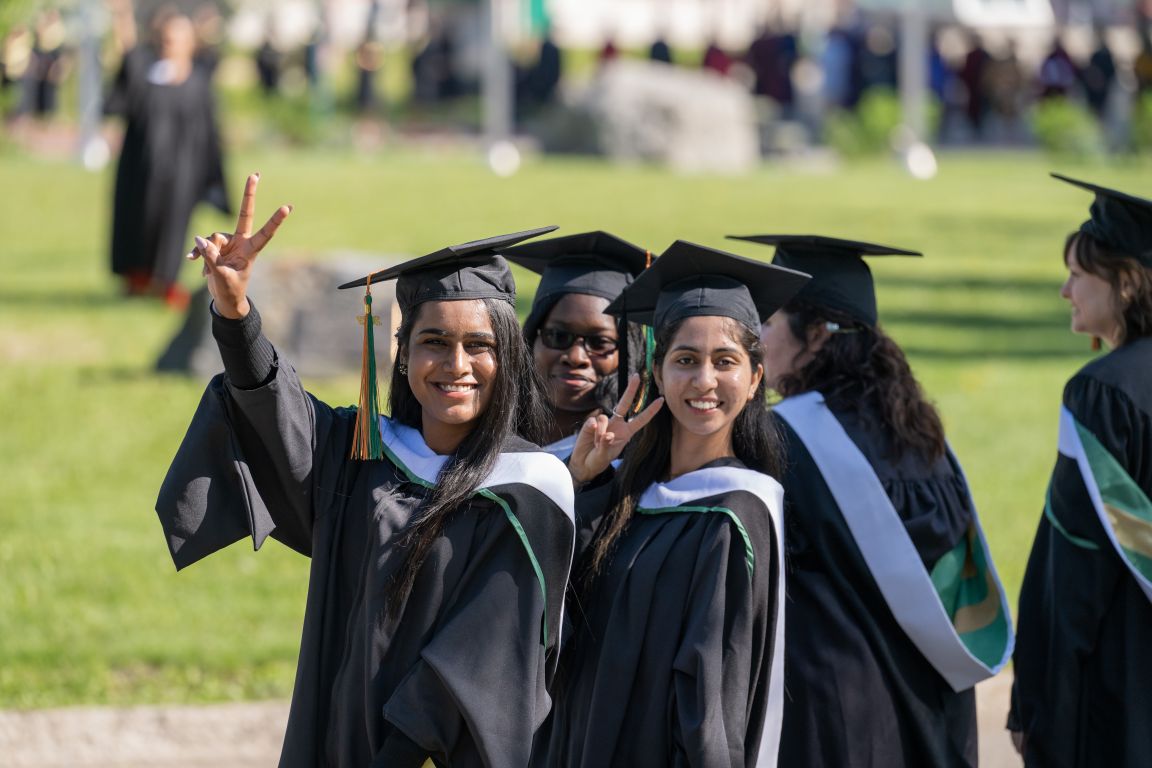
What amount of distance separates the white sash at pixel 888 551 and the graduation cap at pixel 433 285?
0.92m

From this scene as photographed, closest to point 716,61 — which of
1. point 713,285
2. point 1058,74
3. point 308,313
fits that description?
point 1058,74

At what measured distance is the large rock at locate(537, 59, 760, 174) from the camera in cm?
2608

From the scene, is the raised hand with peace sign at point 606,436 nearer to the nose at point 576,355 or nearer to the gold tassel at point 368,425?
the gold tassel at point 368,425

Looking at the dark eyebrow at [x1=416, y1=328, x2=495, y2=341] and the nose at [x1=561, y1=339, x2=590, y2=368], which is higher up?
the dark eyebrow at [x1=416, y1=328, x2=495, y2=341]

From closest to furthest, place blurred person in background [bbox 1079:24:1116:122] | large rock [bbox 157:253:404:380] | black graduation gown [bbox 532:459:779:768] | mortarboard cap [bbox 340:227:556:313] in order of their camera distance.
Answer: black graduation gown [bbox 532:459:779:768] → mortarboard cap [bbox 340:227:556:313] → large rock [bbox 157:253:404:380] → blurred person in background [bbox 1079:24:1116:122]

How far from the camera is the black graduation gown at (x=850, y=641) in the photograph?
4.09m

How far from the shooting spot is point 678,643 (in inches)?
140

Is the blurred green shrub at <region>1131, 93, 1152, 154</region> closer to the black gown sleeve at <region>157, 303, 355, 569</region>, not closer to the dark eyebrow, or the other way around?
the dark eyebrow

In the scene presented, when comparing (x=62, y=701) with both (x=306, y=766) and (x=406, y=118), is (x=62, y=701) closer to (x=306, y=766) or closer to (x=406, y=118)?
(x=306, y=766)

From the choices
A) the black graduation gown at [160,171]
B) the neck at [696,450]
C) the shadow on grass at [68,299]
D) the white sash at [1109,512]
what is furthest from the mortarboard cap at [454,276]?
the black graduation gown at [160,171]

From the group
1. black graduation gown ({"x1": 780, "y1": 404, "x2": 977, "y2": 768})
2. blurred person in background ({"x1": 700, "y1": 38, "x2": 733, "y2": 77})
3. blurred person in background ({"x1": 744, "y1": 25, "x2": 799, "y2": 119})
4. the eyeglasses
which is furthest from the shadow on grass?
blurred person in background ({"x1": 700, "y1": 38, "x2": 733, "y2": 77})

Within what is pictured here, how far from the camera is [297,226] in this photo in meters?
17.7

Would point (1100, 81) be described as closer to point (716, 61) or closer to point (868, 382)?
point (716, 61)

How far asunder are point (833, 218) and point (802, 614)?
1458 centimetres
